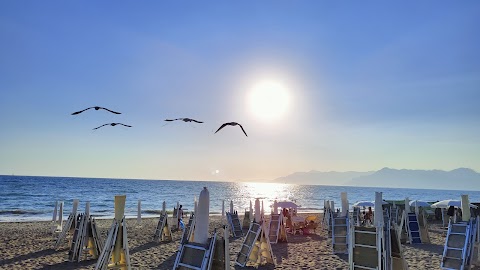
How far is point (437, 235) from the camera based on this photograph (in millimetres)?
18703

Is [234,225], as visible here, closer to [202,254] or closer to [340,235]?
[340,235]

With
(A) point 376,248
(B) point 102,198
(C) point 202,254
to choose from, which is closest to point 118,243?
(C) point 202,254

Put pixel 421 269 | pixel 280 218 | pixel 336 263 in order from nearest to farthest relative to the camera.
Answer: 1. pixel 421 269
2. pixel 336 263
3. pixel 280 218

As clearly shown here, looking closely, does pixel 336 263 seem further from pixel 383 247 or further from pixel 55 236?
pixel 55 236

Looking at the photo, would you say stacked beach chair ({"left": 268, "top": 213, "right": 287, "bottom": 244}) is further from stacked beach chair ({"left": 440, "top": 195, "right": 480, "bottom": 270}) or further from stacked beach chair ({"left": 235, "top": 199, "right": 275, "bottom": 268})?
stacked beach chair ({"left": 440, "top": 195, "right": 480, "bottom": 270})

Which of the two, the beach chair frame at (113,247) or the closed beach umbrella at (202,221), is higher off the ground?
the closed beach umbrella at (202,221)

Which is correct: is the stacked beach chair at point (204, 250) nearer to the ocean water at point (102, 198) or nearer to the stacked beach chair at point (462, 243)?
the stacked beach chair at point (462, 243)

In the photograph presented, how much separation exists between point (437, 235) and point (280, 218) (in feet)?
29.2

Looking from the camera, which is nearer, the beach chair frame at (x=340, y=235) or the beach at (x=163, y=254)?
the beach at (x=163, y=254)

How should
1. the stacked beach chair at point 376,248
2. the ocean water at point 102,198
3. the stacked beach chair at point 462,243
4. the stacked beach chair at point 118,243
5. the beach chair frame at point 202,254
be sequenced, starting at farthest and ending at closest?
the ocean water at point 102,198, the stacked beach chair at point 462,243, the stacked beach chair at point 118,243, the stacked beach chair at point 376,248, the beach chair frame at point 202,254

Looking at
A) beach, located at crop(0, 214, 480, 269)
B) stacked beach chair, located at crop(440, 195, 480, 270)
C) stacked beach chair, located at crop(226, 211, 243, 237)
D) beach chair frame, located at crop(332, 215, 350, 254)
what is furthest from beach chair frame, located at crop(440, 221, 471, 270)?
stacked beach chair, located at crop(226, 211, 243, 237)

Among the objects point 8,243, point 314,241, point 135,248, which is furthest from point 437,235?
point 8,243

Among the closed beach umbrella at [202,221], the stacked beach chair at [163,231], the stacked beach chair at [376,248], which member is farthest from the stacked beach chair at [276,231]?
the closed beach umbrella at [202,221]

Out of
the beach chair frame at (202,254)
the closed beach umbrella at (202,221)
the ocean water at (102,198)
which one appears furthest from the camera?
the ocean water at (102,198)
